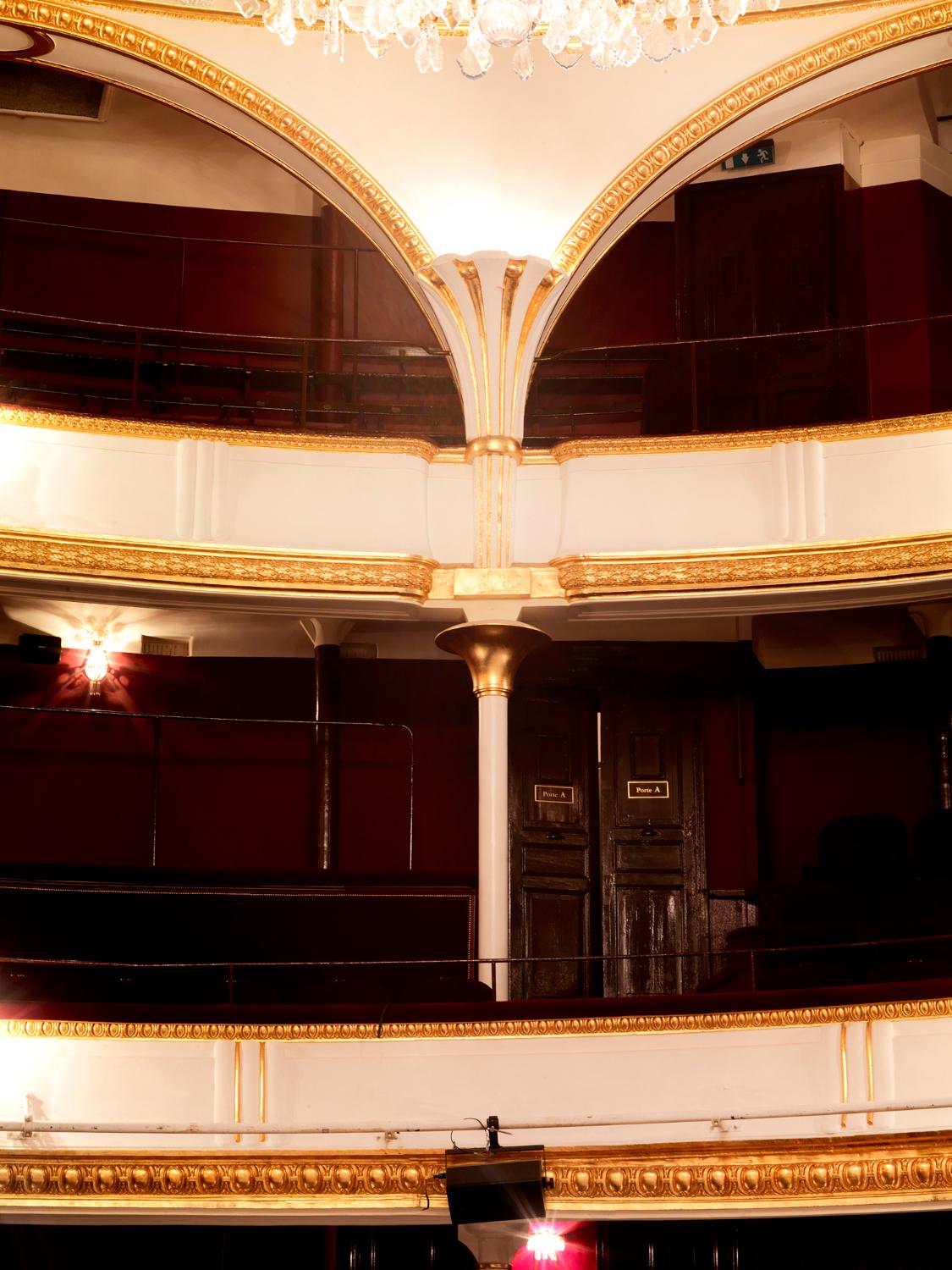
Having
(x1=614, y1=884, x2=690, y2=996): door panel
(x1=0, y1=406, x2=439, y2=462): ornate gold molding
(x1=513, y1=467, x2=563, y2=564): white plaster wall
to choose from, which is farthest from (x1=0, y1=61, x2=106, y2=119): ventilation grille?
(x1=614, y1=884, x2=690, y2=996): door panel

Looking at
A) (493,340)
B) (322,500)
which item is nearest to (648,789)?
(322,500)

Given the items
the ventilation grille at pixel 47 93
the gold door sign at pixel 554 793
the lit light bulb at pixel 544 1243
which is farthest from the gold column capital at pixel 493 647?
the ventilation grille at pixel 47 93

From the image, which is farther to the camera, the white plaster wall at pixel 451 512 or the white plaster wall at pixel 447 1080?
the white plaster wall at pixel 451 512

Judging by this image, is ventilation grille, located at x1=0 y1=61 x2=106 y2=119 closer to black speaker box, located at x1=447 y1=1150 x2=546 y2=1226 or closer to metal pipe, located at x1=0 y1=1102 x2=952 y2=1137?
metal pipe, located at x1=0 y1=1102 x2=952 y2=1137

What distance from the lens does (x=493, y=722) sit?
884cm

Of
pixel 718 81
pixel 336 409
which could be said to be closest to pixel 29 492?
pixel 336 409

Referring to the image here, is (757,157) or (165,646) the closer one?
(165,646)

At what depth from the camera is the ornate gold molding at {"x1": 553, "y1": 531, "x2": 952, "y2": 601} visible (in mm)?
8664

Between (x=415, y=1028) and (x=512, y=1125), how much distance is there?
2.84ft

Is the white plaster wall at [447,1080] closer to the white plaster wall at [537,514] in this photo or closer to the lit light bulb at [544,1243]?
the lit light bulb at [544,1243]

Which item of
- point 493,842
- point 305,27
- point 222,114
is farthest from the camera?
point 222,114

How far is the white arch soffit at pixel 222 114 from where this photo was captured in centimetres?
918

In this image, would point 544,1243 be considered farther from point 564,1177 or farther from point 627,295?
point 627,295

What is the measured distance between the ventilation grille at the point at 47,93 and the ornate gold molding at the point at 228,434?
3.37 meters
